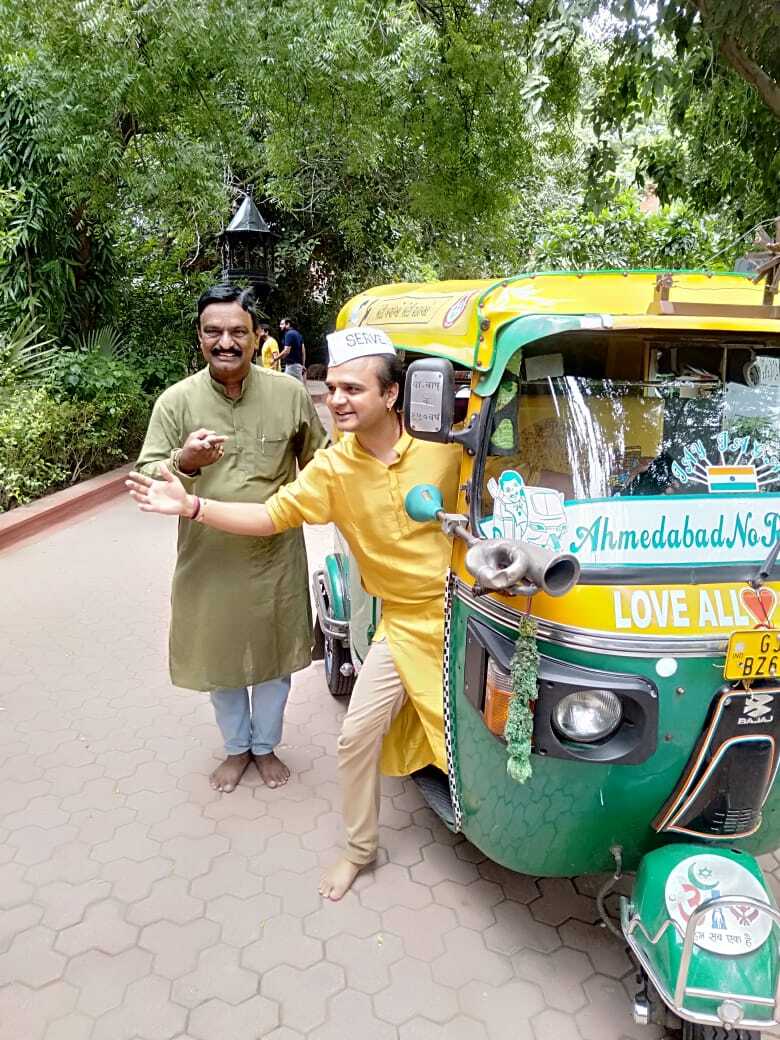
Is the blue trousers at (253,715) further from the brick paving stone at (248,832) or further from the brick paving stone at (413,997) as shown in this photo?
the brick paving stone at (413,997)

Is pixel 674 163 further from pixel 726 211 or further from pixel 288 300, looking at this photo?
pixel 288 300

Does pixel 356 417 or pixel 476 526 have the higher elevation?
pixel 356 417

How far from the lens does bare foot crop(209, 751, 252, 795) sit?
356cm

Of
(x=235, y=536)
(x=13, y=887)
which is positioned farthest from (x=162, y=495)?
(x=13, y=887)

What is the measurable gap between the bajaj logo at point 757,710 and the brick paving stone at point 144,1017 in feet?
6.30


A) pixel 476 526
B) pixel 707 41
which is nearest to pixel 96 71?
pixel 707 41

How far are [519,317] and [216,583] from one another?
169cm

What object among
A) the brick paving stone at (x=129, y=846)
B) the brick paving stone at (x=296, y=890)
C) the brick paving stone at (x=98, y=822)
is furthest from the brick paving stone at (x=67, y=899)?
the brick paving stone at (x=296, y=890)

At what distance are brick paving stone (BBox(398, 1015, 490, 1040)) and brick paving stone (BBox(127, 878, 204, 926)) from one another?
89 cm

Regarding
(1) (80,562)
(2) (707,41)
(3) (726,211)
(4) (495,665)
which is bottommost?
(1) (80,562)

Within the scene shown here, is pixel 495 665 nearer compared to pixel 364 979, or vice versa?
pixel 495 665

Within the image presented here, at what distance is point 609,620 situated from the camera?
2.03m

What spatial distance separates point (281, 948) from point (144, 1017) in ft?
1.56

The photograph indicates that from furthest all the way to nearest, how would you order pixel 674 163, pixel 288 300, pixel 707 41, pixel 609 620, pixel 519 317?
pixel 288 300 < pixel 674 163 < pixel 707 41 < pixel 519 317 < pixel 609 620
